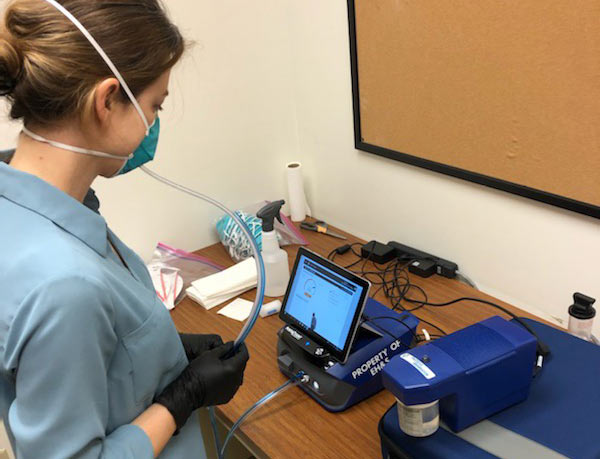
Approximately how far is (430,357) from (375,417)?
0.34 meters

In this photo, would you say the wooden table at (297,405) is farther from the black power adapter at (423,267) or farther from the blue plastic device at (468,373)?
the blue plastic device at (468,373)

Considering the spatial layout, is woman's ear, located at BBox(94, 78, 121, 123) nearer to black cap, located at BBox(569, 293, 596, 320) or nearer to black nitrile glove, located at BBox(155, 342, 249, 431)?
black nitrile glove, located at BBox(155, 342, 249, 431)

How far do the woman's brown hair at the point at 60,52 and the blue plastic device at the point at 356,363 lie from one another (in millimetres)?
710

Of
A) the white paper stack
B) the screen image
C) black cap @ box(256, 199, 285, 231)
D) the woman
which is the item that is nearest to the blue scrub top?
the woman

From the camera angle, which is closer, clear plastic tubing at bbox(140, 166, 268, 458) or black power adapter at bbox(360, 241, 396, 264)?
clear plastic tubing at bbox(140, 166, 268, 458)

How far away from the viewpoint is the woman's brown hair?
74cm

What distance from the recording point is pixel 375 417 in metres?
1.15

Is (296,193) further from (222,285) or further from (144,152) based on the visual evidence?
(144,152)

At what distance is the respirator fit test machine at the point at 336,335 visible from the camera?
1.16m

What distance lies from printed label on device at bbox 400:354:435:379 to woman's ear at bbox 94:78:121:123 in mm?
589

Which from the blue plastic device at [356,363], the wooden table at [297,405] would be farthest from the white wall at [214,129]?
the blue plastic device at [356,363]

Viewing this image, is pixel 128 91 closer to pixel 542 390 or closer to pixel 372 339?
pixel 372 339

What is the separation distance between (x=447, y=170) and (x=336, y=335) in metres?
0.62

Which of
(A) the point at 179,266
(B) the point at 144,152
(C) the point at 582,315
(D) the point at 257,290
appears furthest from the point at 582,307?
(A) the point at 179,266
